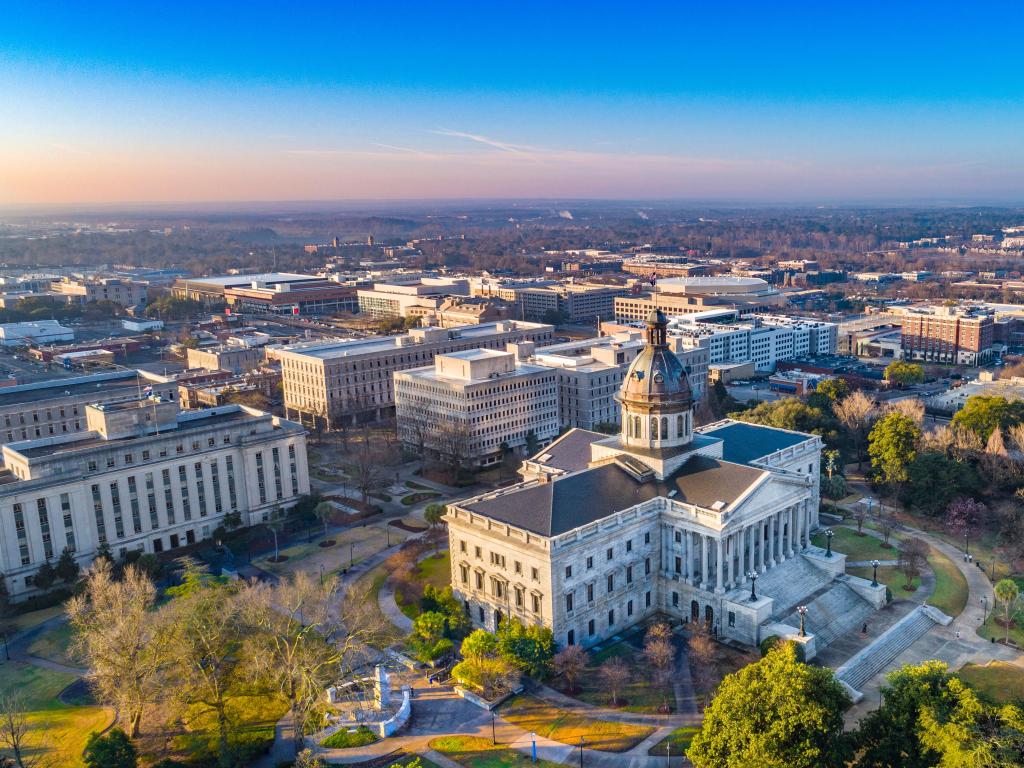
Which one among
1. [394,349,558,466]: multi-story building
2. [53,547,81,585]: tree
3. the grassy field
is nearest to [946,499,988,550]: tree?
[394,349,558,466]: multi-story building

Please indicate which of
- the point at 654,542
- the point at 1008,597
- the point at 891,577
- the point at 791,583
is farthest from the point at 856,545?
the point at 654,542

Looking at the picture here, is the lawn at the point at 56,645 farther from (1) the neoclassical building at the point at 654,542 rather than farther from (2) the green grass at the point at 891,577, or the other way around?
(2) the green grass at the point at 891,577

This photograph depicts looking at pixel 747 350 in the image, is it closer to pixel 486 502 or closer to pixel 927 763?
pixel 486 502

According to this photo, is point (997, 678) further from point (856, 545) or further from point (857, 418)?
point (857, 418)

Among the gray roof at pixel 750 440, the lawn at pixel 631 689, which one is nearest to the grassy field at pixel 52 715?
the lawn at pixel 631 689

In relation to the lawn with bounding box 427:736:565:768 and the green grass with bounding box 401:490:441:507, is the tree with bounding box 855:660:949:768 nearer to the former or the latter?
the lawn with bounding box 427:736:565:768

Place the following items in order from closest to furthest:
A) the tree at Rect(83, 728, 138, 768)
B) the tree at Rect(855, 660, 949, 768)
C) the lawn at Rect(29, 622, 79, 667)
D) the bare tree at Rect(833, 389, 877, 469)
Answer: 1. the tree at Rect(855, 660, 949, 768)
2. the tree at Rect(83, 728, 138, 768)
3. the lawn at Rect(29, 622, 79, 667)
4. the bare tree at Rect(833, 389, 877, 469)
